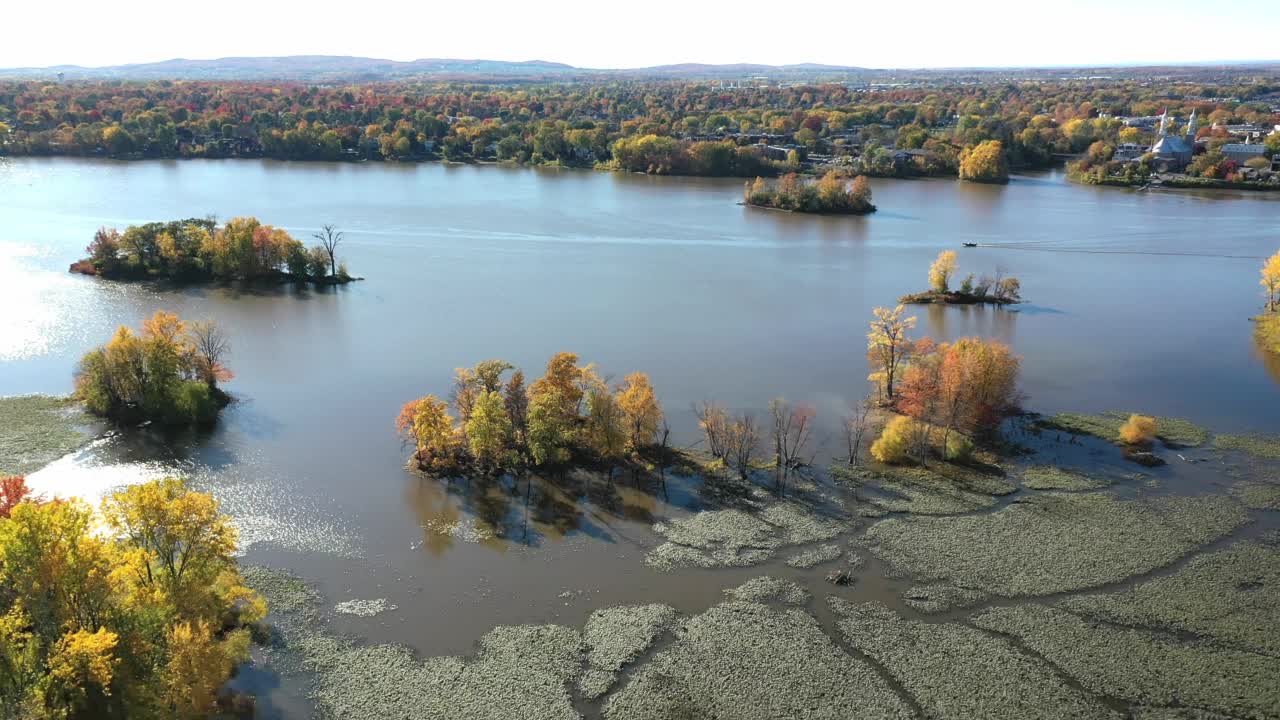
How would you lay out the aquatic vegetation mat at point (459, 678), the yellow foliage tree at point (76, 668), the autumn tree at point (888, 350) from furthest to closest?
1. the autumn tree at point (888, 350)
2. the aquatic vegetation mat at point (459, 678)
3. the yellow foliage tree at point (76, 668)

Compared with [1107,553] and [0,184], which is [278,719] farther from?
[0,184]

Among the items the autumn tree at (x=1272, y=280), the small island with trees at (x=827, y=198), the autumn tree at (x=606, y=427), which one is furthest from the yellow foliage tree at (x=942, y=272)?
the autumn tree at (x=606, y=427)

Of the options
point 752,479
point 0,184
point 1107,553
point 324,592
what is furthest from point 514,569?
point 0,184

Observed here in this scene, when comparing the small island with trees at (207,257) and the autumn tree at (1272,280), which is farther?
the small island with trees at (207,257)

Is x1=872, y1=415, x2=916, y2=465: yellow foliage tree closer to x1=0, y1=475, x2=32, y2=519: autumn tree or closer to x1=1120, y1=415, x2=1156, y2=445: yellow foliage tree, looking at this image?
x1=1120, y1=415, x2=1156, y2=445: yellow foliage tree

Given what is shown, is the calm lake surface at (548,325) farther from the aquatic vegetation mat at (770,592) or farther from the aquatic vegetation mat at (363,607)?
the aquatic vegetation mat at (770,592)

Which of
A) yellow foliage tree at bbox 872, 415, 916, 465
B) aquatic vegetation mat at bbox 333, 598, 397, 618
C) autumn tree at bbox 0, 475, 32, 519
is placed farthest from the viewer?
yellow foliage tree at bbox 872, 415, 916, 465

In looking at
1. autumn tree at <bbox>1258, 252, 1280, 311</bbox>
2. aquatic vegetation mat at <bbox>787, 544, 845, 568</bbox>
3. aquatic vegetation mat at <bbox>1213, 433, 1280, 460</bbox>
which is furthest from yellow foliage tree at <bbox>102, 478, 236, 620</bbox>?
autumn tree at <bbox>1258, 252, 1280, 311</bbox>
